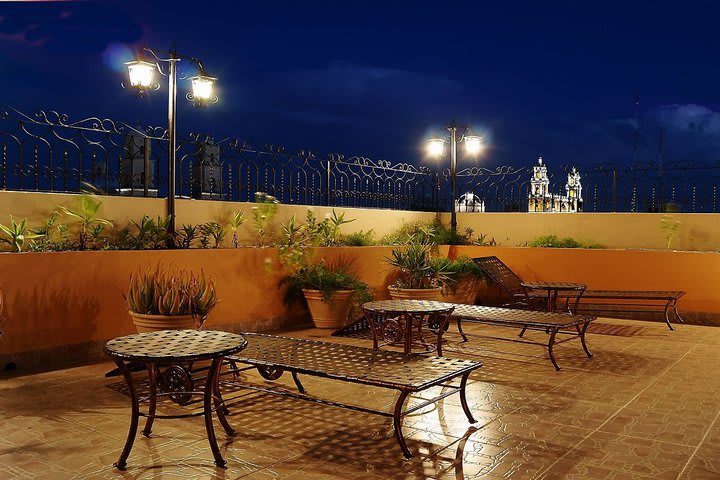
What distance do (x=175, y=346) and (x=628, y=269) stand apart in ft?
27.6

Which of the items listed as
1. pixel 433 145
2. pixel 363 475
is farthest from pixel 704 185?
pixel 363 475

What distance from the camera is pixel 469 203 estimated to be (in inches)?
530

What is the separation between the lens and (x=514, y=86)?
2694 cm

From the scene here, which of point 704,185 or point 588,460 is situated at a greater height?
point 704,185

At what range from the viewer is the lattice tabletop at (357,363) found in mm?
4383

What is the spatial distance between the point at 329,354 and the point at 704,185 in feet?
28.1

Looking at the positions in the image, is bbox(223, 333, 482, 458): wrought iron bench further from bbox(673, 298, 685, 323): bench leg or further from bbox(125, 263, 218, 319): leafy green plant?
bbox(673, 298, 685, 323): bench leg

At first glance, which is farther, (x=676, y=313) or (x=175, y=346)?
(x=676, y=313)

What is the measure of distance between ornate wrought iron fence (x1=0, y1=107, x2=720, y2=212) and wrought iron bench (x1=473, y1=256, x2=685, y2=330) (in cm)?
198

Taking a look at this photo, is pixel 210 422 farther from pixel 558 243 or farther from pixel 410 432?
Answer: pixel 558 243

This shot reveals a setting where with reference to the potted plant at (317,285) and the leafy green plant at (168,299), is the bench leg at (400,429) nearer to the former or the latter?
the leafy green plant at (168,299)

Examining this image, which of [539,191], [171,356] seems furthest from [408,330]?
[539,191]

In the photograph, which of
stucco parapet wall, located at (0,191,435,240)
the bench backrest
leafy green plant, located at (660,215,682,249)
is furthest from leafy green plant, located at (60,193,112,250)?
leafy green plant, located at (660,215,682,249)

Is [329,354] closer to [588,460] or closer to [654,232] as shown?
[588,460]
